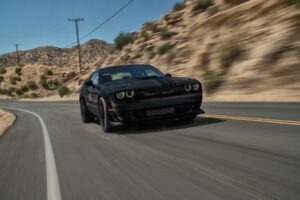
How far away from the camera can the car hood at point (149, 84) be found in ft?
27.0

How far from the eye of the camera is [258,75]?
16625 millimetres

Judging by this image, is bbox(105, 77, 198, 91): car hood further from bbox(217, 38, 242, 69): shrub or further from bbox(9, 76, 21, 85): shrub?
bbox(9, 76, 21, 85): shrub

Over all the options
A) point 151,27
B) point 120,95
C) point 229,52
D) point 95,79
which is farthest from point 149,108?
point 151,27

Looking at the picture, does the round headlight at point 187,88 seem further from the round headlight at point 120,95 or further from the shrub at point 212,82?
the shrub at point 212,82

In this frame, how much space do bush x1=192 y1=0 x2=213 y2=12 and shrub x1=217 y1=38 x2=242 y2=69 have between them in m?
12.8

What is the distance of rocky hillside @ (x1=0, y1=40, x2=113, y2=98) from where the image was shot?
92.3 meters

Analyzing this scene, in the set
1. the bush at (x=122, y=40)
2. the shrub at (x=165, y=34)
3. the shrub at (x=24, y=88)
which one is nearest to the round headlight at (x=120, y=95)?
the shrub at (x=165, y=34)

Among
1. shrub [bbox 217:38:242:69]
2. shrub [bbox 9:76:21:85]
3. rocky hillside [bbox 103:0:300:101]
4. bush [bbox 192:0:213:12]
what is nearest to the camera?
rocky hillside [bbox 103:0:300:101]

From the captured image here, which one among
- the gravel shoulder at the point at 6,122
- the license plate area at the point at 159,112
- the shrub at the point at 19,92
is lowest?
the shrub at the point at 19,92

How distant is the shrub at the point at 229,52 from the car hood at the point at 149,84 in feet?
39.6

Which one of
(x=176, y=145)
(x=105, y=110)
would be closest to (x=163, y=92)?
(x=105, y=110)

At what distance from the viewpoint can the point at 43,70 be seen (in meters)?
103

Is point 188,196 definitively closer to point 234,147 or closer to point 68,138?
point 234,147

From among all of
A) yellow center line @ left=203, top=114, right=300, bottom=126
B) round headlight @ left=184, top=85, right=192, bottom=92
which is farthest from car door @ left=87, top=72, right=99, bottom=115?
yellow center line @ left=203, top=114, right=300, bottom=126
